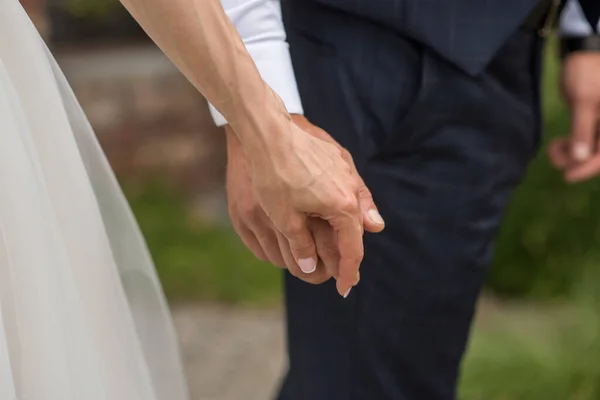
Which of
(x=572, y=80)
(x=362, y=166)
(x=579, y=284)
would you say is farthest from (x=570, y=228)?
(x=362, y=166)

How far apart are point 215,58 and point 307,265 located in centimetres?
19

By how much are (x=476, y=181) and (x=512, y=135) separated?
7 centimetres

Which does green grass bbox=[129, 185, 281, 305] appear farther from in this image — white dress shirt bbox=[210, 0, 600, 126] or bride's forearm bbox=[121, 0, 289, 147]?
bride's forearm bbox=[121, 0, 289, 147]

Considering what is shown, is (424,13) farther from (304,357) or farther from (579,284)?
(579,284)

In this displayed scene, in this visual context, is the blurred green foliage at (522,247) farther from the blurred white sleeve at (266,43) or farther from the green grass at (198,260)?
the blurred white sleeve at (266,43)

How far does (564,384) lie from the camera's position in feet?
4.47

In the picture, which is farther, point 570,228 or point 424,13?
point 570,228

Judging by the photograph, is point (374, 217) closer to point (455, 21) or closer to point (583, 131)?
point (455, 21)

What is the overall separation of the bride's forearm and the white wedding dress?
0.15 metres

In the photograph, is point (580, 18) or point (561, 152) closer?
point (580, 18)

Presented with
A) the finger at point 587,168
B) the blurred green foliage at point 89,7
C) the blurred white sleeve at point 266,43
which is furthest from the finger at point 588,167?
the blurred green foliage at point 89,7

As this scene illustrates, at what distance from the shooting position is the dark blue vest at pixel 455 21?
72 cm

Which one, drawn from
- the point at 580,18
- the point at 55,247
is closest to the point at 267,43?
the point at 55,247

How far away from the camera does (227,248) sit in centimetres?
203
